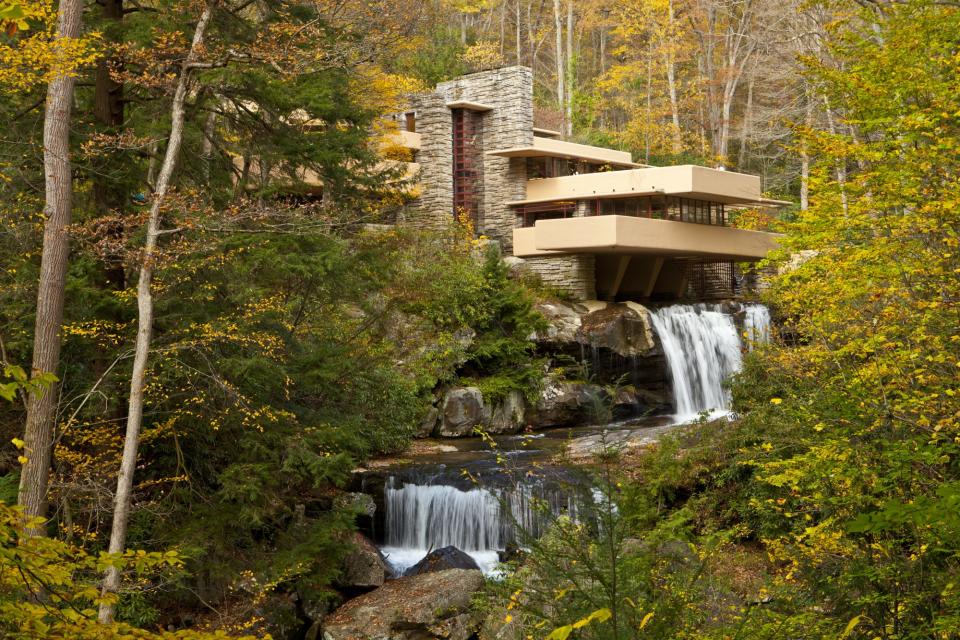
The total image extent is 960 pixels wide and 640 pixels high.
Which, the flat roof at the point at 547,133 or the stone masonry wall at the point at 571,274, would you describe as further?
the flat roof at the point at 547,133

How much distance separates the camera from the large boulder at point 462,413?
19.8m

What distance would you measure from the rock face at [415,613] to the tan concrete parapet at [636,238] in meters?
13.5

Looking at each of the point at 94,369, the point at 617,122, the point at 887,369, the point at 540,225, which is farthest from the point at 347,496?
the point at 617,122

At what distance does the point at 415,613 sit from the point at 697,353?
1403 cm

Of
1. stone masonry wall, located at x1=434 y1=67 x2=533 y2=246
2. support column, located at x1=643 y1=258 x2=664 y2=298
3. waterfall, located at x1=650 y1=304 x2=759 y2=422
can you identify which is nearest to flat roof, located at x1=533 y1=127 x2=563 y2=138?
stone masonry wall, located at x1=434 y1=67 x2=533 y2=246

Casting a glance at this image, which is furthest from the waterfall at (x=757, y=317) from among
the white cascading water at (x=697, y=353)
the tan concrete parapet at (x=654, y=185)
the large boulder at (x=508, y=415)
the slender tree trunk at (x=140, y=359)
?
the slender tree trunk at (x=140, y=359)

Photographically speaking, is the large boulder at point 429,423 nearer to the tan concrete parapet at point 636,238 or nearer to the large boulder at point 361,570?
Answer: the large boulder at point 361,570

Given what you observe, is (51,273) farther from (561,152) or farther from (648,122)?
(648,122)

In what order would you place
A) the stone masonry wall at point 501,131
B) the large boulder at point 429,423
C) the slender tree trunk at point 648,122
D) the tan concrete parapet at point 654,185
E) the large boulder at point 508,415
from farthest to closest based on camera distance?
the slender tree trunk at point 648,122 → the stone masonry wall at point 501,131 → the tan concrete parapet at point 654,185 → the large boulder at point 508,415 → the large boulder at point 429,423

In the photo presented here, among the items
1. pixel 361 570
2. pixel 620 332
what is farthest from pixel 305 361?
pixel 620 332

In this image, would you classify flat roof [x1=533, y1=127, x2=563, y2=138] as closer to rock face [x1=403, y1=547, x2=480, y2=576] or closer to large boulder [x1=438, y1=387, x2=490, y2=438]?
large boulder [x1=438, y1=387, x2=490, y2=438]

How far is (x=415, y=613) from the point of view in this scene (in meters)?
11.1

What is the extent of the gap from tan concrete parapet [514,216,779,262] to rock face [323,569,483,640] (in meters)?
13.5

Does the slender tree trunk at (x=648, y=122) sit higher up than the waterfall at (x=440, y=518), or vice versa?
the slender tree trunk at (x=648, y=122)
